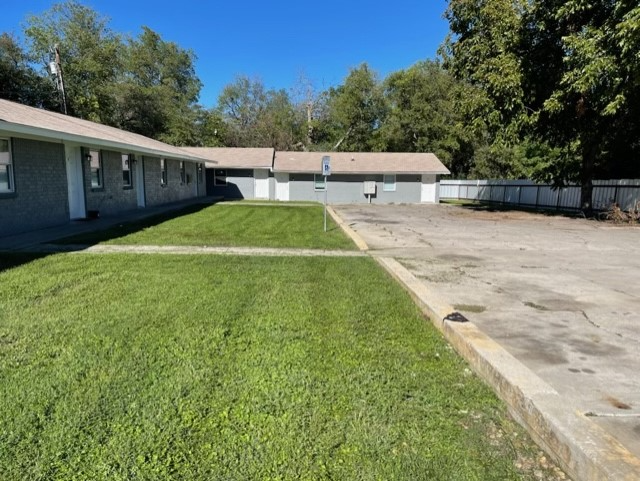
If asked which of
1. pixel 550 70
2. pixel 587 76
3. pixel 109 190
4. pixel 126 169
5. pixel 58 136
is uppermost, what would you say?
pixel 550 70

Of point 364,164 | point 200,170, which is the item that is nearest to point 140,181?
point 200,170

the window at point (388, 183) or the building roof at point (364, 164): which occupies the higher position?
the building roof at point (364, 164)

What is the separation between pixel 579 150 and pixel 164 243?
67.9ft

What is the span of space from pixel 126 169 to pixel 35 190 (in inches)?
241

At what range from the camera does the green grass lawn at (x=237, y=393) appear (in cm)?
240

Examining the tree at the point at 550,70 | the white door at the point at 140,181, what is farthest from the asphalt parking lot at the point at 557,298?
the white door at the point at 140,181

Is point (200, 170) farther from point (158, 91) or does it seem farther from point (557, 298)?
point (557, 298)

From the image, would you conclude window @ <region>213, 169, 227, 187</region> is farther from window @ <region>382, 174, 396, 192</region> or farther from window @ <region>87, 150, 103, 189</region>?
window @ <region>87, 150, 103, 189</region>

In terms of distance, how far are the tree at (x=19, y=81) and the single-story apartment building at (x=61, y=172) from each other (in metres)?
16.6

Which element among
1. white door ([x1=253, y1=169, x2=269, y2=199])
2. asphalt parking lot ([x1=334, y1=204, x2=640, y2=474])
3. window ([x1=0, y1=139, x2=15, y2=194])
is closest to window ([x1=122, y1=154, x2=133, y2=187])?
window ([x1=0, y1=139, x2=15, y2=194])

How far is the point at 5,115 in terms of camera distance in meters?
9.59

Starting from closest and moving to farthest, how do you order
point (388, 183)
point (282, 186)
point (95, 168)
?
point (95, 168)
point (388, 183)
point (282, 186)

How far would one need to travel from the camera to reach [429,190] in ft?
98.5

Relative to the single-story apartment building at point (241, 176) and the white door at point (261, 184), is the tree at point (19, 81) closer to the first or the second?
the single-story apartment building at point (241, 176)
